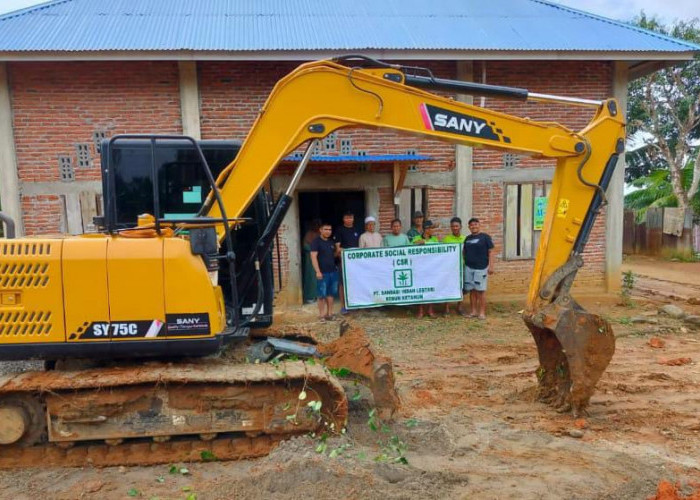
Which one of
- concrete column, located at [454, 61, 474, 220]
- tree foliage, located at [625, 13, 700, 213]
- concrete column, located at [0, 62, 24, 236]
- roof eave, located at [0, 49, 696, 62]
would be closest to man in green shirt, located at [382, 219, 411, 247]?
concrete column, located at [454, 61, 474, 220]

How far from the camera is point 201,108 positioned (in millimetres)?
8984

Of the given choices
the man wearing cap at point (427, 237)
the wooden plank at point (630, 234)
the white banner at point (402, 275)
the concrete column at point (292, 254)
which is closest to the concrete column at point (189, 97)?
the concrete column at point (292, 254)

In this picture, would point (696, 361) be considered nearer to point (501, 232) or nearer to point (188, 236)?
point (501, 232)

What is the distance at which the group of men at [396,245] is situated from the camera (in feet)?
28.1

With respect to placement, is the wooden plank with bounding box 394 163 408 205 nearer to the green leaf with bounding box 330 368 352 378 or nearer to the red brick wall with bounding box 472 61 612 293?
the red brick wall with bounding box 472 61 612 293

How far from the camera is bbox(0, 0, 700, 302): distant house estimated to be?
339 inches

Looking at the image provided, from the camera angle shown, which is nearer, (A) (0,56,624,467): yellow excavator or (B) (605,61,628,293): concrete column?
(A) (0,56,624,467): yellow excavator

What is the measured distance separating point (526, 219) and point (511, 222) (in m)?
0.31

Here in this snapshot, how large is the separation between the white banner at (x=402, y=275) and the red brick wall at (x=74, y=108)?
13.6ft

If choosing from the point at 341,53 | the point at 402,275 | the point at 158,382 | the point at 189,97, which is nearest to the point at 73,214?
the point at 189,97

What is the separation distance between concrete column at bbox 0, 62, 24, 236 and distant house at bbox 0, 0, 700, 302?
0.8 inches

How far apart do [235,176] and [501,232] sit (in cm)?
698

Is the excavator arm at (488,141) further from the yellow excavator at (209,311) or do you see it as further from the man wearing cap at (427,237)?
the man wearing cap at (427,237)

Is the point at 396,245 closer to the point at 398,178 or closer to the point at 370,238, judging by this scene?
the point at 370,238
